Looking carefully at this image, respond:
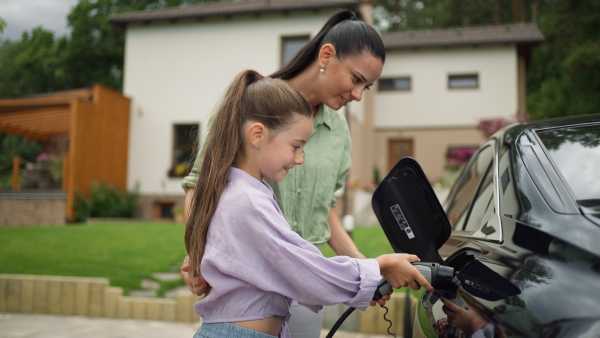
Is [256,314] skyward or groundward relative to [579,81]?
groundward

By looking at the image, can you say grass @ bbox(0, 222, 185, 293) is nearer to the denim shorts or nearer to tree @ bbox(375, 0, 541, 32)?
the denim shorts

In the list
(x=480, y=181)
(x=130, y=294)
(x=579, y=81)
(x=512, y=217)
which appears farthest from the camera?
(x=579, y=81)

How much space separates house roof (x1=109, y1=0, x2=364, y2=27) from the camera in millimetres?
17016

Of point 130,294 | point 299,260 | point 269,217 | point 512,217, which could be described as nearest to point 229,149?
point 269,217

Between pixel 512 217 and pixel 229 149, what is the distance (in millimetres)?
853

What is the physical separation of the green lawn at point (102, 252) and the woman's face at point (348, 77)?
468cm

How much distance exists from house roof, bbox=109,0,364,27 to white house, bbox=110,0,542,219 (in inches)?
1.5

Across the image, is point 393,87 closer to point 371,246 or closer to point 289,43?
point 289,43

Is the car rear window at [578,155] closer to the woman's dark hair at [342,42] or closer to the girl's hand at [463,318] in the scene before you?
the girl's hand at [463,318]

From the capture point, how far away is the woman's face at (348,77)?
7.23ft

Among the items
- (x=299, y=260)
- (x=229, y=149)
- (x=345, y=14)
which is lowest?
(x=299, y=260)

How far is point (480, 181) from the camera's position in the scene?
243 cm

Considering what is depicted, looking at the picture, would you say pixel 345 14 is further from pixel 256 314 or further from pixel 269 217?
pixel 256 314

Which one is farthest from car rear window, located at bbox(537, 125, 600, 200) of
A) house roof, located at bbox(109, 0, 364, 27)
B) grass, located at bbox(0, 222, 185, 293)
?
house roof, located at bbox(109, 0, 364, 27)
